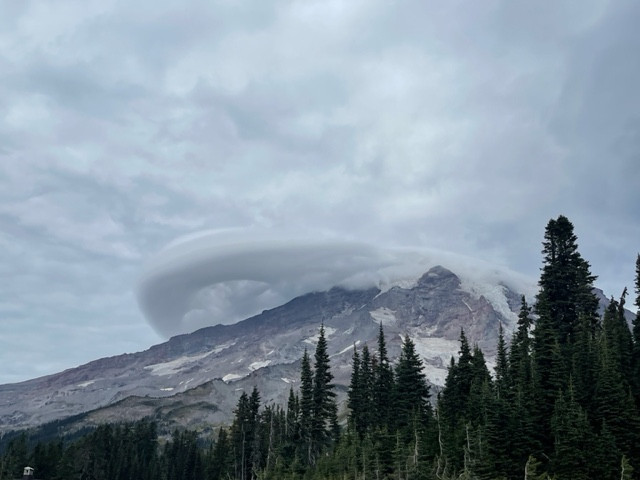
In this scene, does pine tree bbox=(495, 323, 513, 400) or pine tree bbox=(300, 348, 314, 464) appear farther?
pine tree bbox=(300, 348, 314, 464)

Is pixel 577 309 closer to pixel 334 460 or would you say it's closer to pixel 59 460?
pixel 334 460

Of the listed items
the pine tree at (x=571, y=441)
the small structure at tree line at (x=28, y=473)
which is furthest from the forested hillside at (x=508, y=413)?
the small structure at tree line at (x=28, y=473)

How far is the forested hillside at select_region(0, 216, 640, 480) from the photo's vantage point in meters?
60.5

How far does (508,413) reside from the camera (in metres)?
66.3

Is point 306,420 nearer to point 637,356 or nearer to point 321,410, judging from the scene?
point 321,410

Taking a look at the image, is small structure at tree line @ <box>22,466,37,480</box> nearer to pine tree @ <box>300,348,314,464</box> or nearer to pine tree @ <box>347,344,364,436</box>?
pine tree @ <box>300,348,314,464</box>

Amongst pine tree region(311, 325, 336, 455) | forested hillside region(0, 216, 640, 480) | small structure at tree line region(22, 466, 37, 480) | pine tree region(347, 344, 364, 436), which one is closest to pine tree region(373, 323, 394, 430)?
forested hillside region(0, 216, 640, 480)

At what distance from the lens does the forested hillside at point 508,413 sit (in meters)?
60.5

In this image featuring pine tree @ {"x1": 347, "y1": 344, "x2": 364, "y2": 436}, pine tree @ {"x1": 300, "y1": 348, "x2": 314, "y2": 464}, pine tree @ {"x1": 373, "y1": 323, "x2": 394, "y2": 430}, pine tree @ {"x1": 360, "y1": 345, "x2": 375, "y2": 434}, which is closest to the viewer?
pine tree @ {"x1": 300, "y1": 348, "x2": 314, "y2": 464}

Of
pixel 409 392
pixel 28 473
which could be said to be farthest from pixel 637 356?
pixel 28 473

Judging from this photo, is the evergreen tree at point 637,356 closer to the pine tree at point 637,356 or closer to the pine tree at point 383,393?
the pine tree at point 637,356

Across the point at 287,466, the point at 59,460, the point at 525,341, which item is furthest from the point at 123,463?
the point at 525,341

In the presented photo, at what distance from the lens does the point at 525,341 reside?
90.6m

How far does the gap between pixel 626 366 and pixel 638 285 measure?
51.6 ft
